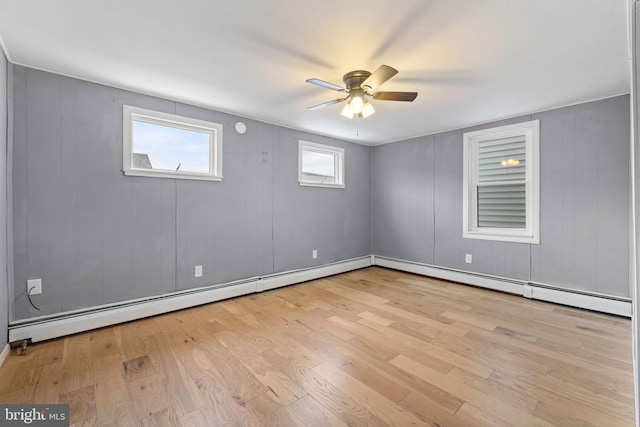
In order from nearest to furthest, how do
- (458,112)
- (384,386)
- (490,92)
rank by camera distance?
1. (384,386)
2. (490,92)
3. (458,112)

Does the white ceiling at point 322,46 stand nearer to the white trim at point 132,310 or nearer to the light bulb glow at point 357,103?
the light bulb glow at point 357,103

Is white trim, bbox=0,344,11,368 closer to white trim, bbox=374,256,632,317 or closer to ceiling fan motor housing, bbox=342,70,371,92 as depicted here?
ceiling fan motor housing, bbox=342,70,371,92

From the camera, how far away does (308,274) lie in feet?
14.3

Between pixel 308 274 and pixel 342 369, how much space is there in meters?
2.38

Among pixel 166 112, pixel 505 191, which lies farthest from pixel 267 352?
pixel 505 191

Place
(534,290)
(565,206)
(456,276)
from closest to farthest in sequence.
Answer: (565,206), (534,290), (456,276)

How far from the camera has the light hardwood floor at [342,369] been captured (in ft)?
5.22

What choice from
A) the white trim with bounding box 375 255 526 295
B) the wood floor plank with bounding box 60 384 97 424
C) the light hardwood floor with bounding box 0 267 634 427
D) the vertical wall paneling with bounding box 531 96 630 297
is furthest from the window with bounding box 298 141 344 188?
the wood floor plank with bounding box 60 384 97 424

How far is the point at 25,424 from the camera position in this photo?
4.95ft

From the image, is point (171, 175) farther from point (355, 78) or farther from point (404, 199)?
point (404, 199)

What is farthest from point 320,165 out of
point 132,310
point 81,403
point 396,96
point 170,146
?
point 81,403

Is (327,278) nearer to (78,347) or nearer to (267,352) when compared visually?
(267,352)

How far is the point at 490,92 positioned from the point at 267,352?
10.9 feet

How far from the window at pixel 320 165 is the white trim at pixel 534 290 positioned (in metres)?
2.00
